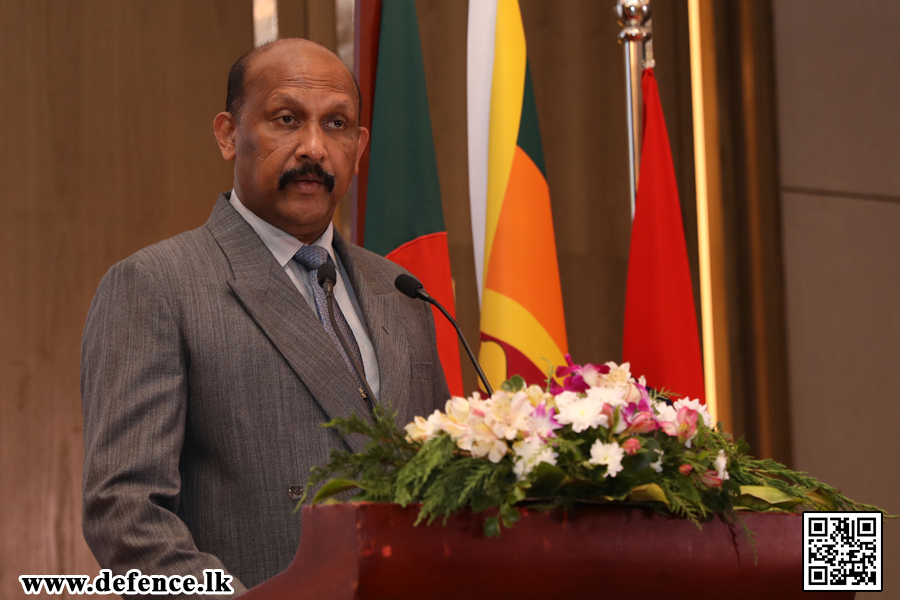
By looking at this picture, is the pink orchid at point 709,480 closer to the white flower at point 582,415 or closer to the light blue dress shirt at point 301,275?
the white flower at point 582,415

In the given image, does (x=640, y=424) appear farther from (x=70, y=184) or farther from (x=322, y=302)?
(x=70, y=184)

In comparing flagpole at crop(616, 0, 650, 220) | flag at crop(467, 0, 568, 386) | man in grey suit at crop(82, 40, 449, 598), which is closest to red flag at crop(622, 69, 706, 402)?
flagpole at crop(616, 0, 650, 220)

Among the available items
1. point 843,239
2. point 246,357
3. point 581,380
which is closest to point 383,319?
point 246,357

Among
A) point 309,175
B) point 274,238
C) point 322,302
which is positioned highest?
point 309,175

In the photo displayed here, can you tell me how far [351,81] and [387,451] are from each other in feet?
3.86

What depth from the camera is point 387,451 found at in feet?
3.24

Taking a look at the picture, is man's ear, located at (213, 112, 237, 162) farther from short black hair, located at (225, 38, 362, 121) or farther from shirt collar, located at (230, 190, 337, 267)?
shirt collar, located at (230, 190, 337, 267)

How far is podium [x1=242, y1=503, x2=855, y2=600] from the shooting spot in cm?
88

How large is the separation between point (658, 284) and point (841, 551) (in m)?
2.05

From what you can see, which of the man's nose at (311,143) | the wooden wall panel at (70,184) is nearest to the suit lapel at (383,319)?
the man's nose at (311,143)

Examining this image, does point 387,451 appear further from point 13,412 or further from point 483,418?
point 13,412

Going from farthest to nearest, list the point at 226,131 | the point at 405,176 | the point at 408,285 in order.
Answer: the point at 405,176 < the point at 226,131 < the point at 408,285

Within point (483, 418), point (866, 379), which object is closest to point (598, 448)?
point (483, 418)

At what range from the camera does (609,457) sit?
0.92 meters
